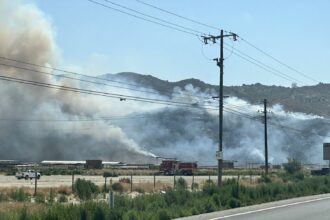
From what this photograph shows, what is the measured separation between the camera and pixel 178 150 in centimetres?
16812

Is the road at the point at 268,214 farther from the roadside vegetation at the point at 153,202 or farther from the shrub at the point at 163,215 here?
the roadside vegetation at the point at 153,202

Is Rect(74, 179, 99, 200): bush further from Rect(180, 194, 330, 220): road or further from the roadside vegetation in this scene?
Rect(180, 194, 330, 220): road

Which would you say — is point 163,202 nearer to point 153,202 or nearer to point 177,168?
point 153,202

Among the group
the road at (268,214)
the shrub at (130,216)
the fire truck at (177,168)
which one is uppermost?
the fire truck at (177,168)

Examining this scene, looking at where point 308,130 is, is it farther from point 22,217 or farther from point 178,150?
point 22,217

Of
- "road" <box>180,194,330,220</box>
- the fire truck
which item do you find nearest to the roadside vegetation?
"road" <box>180,194,330,220</box>

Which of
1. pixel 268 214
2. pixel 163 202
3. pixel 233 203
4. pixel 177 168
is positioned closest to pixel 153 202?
pixel 163 202

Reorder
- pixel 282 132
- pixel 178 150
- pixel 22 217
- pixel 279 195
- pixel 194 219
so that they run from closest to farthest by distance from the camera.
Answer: pixel 22 217 → pixel 194 219 → pixel 279 195 → pixel 178 150 → pixel 282 132

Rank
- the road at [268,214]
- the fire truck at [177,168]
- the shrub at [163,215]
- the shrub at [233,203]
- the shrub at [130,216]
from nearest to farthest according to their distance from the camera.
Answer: the shrub at [130,216], the shrub at [163,215], the road at [268,214], the shrub at [233,203], the fire truck at [177,168]

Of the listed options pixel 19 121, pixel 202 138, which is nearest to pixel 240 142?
pixel 202 138

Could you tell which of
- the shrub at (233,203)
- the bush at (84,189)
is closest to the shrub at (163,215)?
the shrub at (233,203)

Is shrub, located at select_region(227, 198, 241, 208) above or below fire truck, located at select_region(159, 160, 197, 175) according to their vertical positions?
below

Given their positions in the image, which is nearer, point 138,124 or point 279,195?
point 279,195

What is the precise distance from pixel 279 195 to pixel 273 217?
12.9 metres
